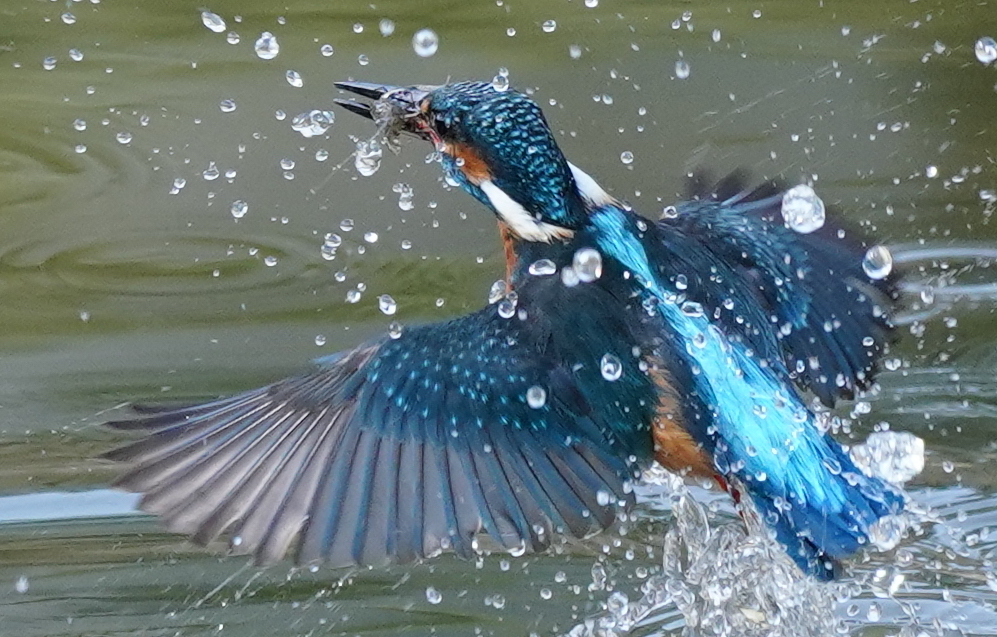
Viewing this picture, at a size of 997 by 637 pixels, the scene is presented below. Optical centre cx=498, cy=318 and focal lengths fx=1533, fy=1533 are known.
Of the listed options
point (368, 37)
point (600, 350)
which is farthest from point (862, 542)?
point (368, 37)

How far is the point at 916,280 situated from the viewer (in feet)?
11.1

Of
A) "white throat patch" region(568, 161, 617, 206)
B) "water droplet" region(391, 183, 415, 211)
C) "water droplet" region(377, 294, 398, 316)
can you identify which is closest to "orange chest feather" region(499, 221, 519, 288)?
"white throat patch" region(568, 161, 617, 206)

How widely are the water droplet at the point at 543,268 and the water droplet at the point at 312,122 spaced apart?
1322 millimetres

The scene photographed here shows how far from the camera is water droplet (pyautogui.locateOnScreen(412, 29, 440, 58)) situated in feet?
10.9

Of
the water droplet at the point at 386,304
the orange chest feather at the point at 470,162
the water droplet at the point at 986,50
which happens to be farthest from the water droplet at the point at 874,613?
the water droplet at the point at 986,50

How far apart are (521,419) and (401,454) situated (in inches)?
6.4

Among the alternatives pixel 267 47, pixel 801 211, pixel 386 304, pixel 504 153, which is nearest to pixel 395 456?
pixel 504 153

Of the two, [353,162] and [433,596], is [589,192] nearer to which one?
[433,596]

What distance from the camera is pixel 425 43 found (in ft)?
10.9

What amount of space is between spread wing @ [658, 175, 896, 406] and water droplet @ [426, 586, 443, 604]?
67 cm

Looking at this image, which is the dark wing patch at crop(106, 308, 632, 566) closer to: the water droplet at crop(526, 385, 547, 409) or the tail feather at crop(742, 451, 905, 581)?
the water droplet at crop(526, 385, 547, 409)

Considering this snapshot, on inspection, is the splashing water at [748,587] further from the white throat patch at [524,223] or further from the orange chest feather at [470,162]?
the orange chest feather at [470,162]

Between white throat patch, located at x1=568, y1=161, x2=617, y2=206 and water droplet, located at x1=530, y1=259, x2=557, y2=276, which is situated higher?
white throat patch, located at x1=568, y1=161, x2=617, y2=206

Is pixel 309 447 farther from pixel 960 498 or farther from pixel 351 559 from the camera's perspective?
pixel 960 498
